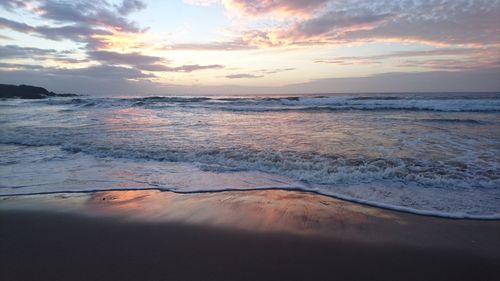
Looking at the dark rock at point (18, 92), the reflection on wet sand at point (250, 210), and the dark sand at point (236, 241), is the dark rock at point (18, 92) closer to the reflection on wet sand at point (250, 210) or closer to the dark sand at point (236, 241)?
the reflection on wet sand at point (250, 210)

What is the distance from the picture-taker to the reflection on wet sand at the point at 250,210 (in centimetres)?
389

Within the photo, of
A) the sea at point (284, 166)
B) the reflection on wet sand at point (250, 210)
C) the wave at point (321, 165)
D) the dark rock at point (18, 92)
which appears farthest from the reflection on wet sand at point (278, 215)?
the dark rock at point (18, 92)

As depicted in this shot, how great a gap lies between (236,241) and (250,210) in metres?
→ 0.91

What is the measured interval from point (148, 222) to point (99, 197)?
1409 millimetres

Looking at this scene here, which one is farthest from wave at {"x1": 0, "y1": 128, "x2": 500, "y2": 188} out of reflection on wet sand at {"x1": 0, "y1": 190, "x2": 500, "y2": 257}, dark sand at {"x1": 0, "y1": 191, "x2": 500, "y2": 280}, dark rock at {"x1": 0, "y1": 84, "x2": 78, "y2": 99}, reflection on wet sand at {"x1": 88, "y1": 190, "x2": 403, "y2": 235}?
dark rock at {"x1": 0, "y1": 84, "x2": 78, "y2": 99}

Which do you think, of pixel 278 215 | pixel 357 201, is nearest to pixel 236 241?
pixel 278 215

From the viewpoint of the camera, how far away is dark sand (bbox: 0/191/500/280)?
289 cm

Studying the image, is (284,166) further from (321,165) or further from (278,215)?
(278,215)

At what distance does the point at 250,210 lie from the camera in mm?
4387

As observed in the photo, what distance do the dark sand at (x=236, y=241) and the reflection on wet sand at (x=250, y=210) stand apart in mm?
13

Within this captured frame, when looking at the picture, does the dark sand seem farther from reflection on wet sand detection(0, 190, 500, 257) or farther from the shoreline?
the shoreline

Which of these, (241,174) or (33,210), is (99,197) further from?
(241,174)

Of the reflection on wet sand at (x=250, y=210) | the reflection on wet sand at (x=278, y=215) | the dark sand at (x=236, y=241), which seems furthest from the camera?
the reflection on wet sand at (x=250, y=210)

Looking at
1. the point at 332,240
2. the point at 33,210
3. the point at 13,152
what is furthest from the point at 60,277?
the point at 13,152
